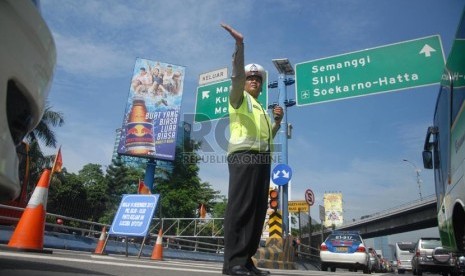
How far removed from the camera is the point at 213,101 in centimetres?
1311

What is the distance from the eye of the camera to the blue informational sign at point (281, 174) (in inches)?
442

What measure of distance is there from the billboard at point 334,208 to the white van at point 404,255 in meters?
26.6

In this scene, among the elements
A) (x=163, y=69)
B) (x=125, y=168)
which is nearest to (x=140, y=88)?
(x=163, y=69)

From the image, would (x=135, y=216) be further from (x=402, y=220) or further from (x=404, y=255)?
(x=402, y=220)

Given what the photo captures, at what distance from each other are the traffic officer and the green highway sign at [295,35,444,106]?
22.2ft

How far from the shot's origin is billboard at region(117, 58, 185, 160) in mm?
24094

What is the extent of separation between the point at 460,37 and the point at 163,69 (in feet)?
72.4

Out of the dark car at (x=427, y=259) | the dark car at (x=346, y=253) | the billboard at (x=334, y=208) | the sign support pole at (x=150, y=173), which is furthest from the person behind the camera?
the billboard at (x=334, y=208)

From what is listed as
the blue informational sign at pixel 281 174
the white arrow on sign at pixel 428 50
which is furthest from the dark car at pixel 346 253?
the white arrow on sign at pixel 428 50

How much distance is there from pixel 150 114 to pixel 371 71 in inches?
676

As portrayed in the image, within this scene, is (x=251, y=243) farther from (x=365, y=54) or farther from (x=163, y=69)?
(x=163, y=69)

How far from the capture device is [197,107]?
1337cm

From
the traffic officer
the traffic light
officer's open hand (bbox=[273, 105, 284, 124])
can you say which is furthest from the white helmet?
the traffic light

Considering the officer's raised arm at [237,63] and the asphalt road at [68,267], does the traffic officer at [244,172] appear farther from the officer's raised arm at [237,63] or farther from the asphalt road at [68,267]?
the asphalt road at [68,267]
